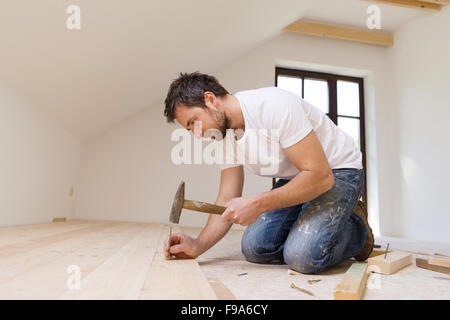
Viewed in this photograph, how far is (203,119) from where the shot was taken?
4.45 feet

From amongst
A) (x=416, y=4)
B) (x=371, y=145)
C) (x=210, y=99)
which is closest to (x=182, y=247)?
(x=210, y=99)

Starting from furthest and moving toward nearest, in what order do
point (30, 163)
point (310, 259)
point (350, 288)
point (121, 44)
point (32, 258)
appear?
1. point (30, 163)
2. point (121, 44)
3. point (310, 259)
4. point (32, 258)
5. point (350, 288)

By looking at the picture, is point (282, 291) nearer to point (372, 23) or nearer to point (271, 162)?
point (271, 162)

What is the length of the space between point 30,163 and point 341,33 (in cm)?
399

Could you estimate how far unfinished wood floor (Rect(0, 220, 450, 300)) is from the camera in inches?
32.0

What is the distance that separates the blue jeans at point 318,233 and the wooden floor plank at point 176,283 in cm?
41

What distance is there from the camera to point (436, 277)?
130 centimetres

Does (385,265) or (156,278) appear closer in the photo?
(156,278)

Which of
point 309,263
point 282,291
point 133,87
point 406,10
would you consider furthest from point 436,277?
point 406,10

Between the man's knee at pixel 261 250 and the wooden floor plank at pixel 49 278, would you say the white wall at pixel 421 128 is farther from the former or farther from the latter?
the wooden floor plank at pixel 49 278

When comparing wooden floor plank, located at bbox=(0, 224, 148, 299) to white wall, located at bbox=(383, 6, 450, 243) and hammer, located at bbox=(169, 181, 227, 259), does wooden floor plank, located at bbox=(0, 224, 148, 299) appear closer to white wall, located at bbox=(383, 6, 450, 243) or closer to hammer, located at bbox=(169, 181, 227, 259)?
hammer, located at bbox=(169, 181, 227, 259)

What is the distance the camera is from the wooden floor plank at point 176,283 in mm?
810

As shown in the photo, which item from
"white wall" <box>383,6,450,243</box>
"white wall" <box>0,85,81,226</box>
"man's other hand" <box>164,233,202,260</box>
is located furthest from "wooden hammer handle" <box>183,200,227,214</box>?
"white wall" <box>383,6,450,243</box>

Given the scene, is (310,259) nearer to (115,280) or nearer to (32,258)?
(115,280)
